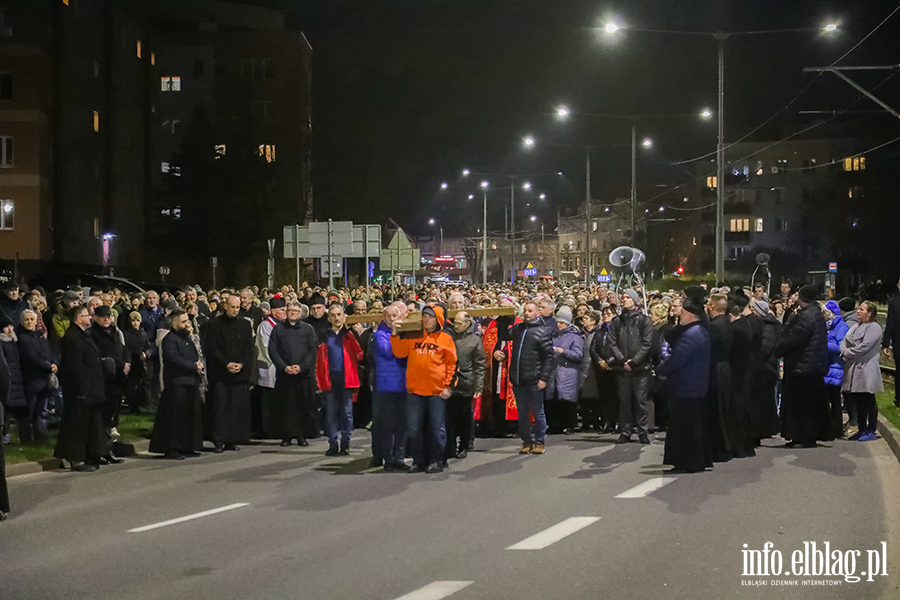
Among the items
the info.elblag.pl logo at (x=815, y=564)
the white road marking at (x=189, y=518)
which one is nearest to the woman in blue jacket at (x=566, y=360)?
the white road marking at (x=189, y=518)

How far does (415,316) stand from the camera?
14.2m

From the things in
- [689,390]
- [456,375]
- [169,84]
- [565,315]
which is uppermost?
[169,84]

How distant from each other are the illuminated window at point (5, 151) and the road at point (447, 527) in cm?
4073

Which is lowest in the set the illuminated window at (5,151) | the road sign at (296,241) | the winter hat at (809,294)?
the winter hat at (809,294)

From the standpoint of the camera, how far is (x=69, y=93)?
5859 cm

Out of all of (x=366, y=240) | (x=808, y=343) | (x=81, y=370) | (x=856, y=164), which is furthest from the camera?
(x=856, y=164)

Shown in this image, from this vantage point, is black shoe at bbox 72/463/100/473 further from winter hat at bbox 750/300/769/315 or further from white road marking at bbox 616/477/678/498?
winter hat at bbox 750/300/769/315

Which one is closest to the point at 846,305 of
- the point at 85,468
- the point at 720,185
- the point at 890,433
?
the point at 890,433

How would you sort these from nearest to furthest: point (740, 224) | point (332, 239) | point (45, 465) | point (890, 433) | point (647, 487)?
point (647, 487) → point (45, 465) → point (890, 433) → point (332, 239) → point (740, 224)

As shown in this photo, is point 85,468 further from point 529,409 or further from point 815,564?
point 815,564

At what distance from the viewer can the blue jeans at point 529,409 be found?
1530 centimetres

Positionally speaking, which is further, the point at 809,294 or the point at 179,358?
the point at 809,294

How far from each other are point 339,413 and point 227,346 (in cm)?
185

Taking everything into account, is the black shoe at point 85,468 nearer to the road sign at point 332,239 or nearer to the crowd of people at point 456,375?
the crowd of people at point 456,375
